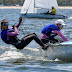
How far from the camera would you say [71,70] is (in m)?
9.87

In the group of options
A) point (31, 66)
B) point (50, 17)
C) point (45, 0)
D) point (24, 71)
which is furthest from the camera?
point (45, 0)

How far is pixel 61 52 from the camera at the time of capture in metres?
11.4

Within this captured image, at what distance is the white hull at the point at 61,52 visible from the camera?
11.2 meters

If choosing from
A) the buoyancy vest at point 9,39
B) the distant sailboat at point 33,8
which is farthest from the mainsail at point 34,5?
the buoyancy vest at point 9,39

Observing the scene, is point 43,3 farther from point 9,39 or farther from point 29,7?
point 9,39

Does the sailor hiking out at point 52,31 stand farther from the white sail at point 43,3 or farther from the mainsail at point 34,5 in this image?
the white sail at point 43,3

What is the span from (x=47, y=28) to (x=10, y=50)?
3300 mm

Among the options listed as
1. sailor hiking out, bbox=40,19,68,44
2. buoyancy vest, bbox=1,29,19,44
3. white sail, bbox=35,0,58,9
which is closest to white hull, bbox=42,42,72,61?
sailor hiking out, bbox=40,19,68,44

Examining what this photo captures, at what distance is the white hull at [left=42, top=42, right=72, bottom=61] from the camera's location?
11.2 metres

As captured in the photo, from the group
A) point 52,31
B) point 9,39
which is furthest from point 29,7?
point 9,39

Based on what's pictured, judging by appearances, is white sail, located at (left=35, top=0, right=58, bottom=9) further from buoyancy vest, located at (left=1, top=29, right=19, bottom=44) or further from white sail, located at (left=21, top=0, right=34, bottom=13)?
buoyancy vest, located at (left=1, top=29, right=19, bottom=44)

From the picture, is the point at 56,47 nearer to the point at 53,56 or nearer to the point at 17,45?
the point at 53,56

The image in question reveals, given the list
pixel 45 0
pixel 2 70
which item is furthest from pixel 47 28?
pixel 45 0

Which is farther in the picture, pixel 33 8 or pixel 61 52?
pixel 33 8
